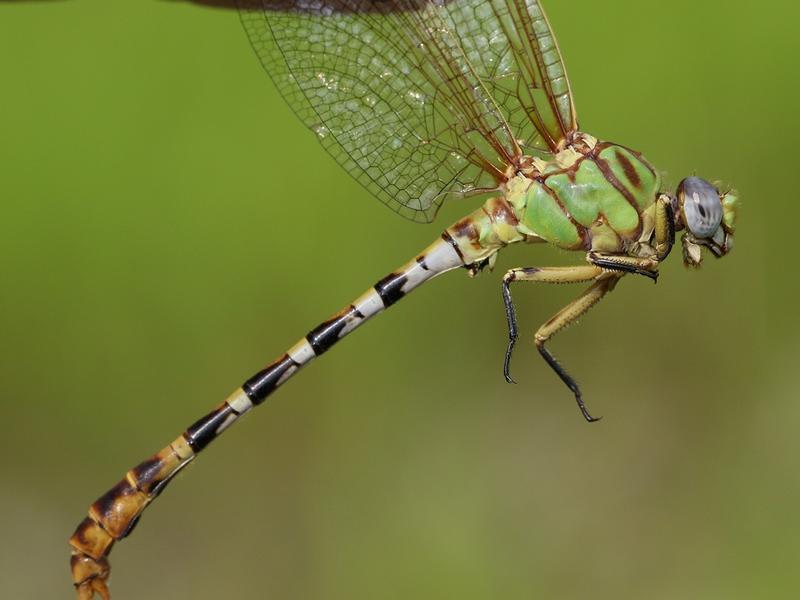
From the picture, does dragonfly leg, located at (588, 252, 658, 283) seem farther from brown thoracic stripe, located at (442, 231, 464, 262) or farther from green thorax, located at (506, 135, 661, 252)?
brown thoracic stripe, located at (442, 231, 464, 262)

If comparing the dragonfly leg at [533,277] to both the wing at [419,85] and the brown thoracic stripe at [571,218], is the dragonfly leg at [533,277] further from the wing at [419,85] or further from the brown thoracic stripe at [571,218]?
the wing at [419,85]

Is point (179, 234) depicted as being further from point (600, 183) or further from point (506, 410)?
point (600, 183)

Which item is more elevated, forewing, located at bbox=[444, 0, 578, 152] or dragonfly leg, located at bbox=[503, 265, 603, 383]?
forewing, located at bbox=[444, 0, 578, 152]

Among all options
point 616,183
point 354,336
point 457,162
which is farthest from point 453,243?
point 354,336

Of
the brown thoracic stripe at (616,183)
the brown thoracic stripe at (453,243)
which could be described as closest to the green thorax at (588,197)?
the brown thoracic stripe at (616,183)

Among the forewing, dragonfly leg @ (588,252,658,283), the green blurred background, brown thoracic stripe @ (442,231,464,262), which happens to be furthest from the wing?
the green blurred background
